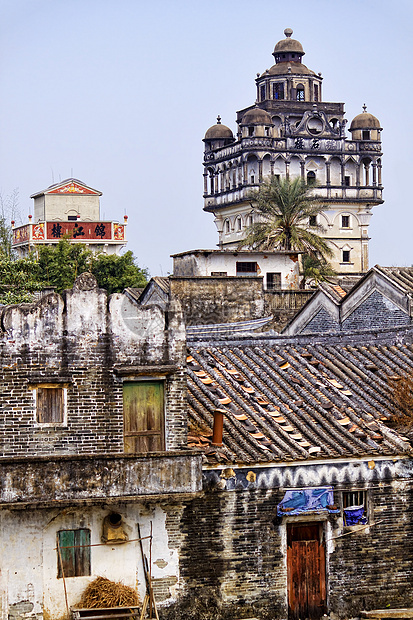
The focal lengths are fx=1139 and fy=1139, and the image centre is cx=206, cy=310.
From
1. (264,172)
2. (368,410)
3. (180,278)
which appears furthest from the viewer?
(264,172)

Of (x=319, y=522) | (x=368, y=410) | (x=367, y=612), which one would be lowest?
(x=367, y=612)

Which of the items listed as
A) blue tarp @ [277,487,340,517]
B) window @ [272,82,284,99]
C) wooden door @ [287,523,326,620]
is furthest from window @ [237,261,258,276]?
window @ [272,82,284,99]

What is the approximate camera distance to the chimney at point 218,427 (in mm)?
19705

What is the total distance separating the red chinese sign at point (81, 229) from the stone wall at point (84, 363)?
71.8 m

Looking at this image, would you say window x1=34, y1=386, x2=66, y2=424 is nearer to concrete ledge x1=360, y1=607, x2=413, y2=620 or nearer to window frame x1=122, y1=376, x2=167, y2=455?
window frame x1=122, y1=376, x2=167, y2=455

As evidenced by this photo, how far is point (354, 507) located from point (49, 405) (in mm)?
5890

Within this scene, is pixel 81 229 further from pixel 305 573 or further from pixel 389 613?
pixel 389 613

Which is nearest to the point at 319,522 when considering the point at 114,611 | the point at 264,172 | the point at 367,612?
the point at 367,612

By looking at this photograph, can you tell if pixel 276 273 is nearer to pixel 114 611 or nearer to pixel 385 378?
pixel 385 378

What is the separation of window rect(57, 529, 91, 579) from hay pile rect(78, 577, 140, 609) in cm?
28

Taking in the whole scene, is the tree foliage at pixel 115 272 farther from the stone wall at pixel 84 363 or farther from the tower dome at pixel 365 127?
the stone wall at pixel 84 363

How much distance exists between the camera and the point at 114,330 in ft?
63.0

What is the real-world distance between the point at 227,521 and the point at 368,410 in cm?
424

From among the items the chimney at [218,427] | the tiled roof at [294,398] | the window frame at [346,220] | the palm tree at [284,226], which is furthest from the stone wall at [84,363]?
the window frame at [346,220]
